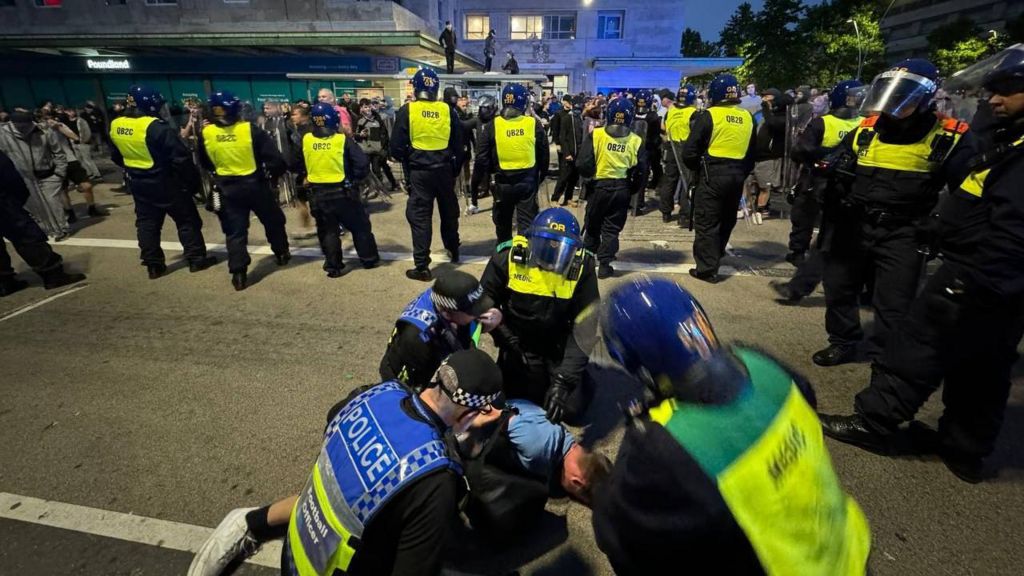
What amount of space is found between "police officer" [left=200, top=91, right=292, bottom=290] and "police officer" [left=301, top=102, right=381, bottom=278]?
44 cm

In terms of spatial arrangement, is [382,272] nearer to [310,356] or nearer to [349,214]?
[349,214]

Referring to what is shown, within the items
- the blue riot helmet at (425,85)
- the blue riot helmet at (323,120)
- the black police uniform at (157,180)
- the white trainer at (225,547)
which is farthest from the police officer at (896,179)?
the black police uniform at (157,180)

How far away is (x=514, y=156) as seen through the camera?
233 inches

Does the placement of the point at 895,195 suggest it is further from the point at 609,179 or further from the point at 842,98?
the point at 842,98

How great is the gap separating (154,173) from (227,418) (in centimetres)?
383

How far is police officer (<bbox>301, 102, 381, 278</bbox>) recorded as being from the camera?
18.4ft

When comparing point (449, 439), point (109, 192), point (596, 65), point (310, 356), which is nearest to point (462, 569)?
point (449, 439)

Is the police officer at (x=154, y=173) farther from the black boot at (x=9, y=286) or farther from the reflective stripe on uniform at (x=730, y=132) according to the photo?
the reflective stripe on uniform at (x=730, y=132)

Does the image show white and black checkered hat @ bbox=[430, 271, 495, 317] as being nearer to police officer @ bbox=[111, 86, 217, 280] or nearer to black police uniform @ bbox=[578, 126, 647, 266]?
black police uniform @ bbox=[578, 126, 647, 266]

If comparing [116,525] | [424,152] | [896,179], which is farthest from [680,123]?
[116,525]

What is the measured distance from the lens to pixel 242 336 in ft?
14.5

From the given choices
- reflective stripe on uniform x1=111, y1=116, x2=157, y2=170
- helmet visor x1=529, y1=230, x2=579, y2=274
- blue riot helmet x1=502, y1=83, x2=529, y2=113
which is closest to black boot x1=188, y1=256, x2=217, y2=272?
reflective stripe on uniform x1=111, y1=116, x2=157, y2=170

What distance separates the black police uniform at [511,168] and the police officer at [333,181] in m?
1.51

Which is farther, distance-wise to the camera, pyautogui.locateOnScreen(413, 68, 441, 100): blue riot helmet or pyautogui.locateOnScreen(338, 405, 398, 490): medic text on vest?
pyautogui.locateOnScreen(413, 68, 441, 100): blue riot helmet
